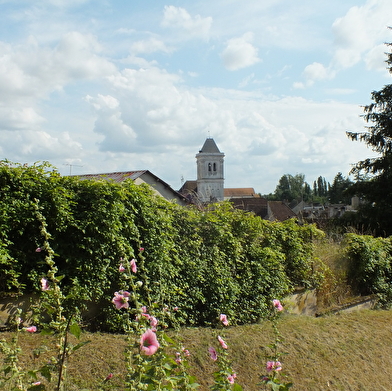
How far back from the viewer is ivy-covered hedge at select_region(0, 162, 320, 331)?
17.0 feet

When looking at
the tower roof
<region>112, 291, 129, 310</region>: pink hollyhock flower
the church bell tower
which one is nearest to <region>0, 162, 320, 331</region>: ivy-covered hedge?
<region>112, 291, 129, 310</region>: pink hollyhock flower

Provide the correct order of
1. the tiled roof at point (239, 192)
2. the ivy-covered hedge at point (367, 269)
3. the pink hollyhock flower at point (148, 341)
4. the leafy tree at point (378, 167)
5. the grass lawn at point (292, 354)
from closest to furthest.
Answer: the pink hollyhock flower at point (148, 341) < the grass lawn at point (292, 354) < the ivy-covered hedge at point (367, 269) < the leafy tree at point (378, 167) < the tiled roof at point (239, 192)

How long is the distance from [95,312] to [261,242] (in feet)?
13.1

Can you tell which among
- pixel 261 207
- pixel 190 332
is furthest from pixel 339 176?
pixel 190 332

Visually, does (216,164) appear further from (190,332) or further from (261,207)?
(190,332)

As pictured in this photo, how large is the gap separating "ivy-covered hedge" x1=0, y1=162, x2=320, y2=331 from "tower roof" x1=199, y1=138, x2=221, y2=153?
96876mm

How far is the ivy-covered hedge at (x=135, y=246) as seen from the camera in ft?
17.0

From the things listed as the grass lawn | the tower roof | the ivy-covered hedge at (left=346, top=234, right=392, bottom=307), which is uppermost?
the tower roof

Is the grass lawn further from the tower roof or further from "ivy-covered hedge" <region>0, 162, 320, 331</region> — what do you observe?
the tower roof

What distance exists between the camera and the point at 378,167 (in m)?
22.8

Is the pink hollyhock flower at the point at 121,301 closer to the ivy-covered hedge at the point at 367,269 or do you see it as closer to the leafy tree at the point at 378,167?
the ivy-covered hedge at the point at 367,269

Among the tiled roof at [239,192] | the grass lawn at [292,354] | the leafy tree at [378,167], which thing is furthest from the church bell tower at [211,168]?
the grass lawn at [292,354]

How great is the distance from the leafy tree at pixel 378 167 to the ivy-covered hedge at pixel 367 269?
10259 millimetres

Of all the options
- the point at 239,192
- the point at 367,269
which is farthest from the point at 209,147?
the point at 367,269
